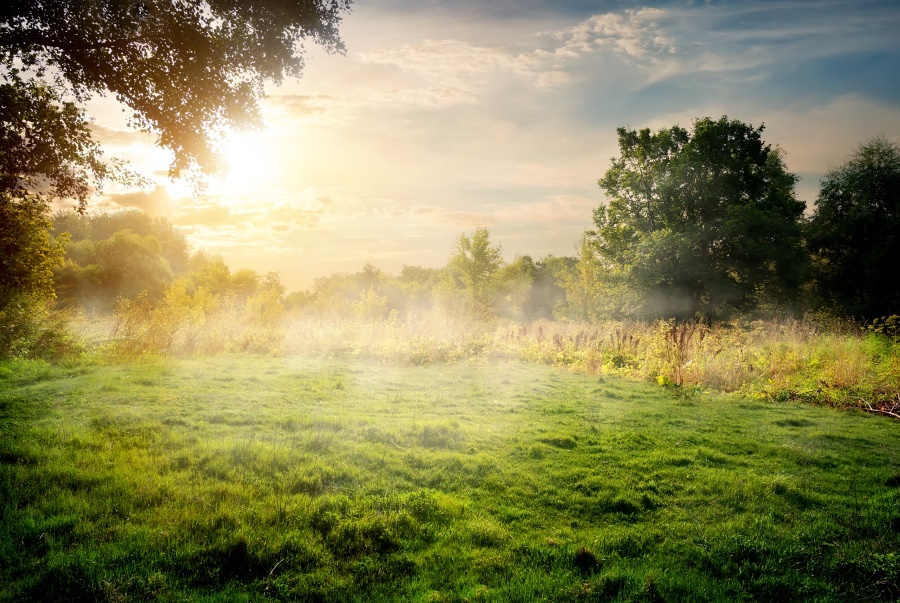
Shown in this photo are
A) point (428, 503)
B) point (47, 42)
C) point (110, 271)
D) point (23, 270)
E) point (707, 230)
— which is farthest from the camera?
point (110, 271)

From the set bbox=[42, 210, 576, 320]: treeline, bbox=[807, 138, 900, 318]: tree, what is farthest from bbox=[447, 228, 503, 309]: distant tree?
bbox=[807, 138, 900, 318]: tree

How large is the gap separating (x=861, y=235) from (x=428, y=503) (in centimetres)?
3908

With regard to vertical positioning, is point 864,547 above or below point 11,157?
below

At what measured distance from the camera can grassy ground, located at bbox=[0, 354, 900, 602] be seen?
3576 millimetres

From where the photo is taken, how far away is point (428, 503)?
4.88 m

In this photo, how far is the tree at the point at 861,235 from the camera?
2819 cm

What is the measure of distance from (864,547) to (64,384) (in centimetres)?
1426

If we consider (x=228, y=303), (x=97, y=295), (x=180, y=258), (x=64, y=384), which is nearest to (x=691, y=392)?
(x=64, y=384)

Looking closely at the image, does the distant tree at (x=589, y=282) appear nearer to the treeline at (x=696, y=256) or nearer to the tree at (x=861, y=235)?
the treeline at (x=696, y=256)

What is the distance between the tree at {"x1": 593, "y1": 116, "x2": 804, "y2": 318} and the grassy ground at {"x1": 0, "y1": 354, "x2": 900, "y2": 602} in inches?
754

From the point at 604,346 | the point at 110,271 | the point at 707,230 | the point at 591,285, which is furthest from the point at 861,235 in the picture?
the point at 110,271

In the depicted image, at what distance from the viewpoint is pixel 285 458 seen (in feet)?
19.0

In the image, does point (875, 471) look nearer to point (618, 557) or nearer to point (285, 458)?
point (618, 557)

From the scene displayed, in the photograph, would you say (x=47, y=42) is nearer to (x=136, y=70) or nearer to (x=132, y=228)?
(x=136, y=70)
